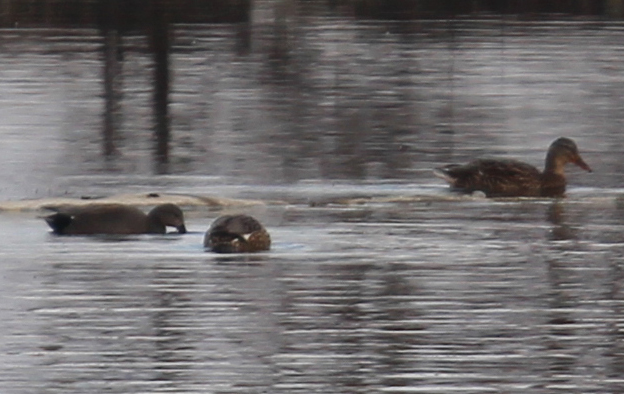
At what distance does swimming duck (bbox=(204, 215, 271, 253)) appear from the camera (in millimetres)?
12234

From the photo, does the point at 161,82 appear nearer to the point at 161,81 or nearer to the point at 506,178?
the point at 161,81

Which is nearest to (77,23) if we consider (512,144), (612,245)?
(512,144)

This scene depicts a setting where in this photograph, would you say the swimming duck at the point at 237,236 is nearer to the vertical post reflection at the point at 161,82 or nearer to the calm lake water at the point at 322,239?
the calm lake water at the point at 322,239

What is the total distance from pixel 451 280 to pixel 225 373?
2.83 metres

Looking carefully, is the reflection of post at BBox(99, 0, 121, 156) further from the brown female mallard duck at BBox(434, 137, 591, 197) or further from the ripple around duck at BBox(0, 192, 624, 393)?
the ripple around duck at BBox(0, 192, 624, 393)

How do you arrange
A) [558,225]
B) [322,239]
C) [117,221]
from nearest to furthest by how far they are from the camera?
[322,239]
[117,221]
[558,225]

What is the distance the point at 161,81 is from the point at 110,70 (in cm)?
126

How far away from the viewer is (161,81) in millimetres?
23906

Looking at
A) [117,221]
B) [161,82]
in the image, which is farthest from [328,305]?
[161,82]

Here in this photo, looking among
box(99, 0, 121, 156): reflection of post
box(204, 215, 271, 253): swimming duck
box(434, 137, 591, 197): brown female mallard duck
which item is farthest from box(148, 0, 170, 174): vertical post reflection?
box(204, 215, 271, 253): swimming duck

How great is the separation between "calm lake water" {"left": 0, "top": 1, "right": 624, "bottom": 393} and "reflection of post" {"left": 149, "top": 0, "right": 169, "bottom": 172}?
0.13 metres

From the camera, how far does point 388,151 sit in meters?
18.0

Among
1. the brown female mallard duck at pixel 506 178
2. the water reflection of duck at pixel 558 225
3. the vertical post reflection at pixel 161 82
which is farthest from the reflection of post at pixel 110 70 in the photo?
the water reflection of duck at pixel 558 225

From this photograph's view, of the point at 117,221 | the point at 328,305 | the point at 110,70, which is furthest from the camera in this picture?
the point at 110,70
